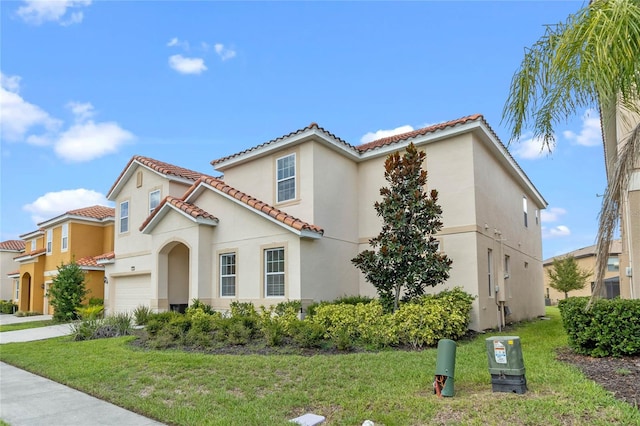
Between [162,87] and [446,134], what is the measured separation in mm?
9765

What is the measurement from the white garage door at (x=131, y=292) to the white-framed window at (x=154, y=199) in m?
3.12

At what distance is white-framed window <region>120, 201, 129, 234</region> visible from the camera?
21.4 meters

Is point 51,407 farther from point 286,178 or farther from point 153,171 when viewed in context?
point 153,171

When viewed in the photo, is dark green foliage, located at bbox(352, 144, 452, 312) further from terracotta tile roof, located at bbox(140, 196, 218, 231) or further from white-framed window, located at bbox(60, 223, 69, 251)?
white-framed window, located at bbox(60, 223, 69, 251)

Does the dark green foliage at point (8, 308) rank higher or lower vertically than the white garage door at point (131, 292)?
lower

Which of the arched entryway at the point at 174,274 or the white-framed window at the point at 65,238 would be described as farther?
the white-framed window at the point at 65,238

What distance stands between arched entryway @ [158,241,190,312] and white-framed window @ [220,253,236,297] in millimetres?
2373

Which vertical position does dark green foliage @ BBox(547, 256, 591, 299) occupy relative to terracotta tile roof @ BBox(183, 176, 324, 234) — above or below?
below

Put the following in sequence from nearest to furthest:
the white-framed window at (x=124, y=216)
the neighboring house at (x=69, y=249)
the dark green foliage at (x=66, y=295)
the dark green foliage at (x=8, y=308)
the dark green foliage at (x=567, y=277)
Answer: the dark green foliage at (x=66, y=295), the white-framed window at (x=124, y=216), the neighboring house at (x=69, y=249), the dark green foliage at (x=8, y=308), the dark green foliage at (x=567, y=277)

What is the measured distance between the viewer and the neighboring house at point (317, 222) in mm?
14078

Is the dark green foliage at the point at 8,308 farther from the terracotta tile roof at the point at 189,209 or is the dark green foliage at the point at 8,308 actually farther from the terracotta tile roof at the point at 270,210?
the terracotta tile roof at the point at 270,210

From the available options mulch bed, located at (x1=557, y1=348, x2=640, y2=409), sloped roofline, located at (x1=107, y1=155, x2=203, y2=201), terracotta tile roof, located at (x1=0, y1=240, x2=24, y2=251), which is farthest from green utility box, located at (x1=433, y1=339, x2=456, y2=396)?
terracotta tile roof, located at (x1=0, y1=240, x2=24, y2=251)

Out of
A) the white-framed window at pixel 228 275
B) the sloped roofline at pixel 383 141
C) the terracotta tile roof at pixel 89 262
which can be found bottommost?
the white-framed window at pixel 228 275

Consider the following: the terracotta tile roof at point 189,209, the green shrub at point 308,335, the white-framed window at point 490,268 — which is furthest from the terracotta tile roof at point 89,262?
the white-framed window at point 490,268
